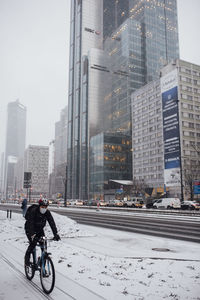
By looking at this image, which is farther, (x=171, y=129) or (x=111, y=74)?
A: (x=111, y=74)

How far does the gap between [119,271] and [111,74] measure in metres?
134

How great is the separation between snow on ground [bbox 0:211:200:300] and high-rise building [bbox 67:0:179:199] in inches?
3983

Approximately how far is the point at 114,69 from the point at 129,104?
24.1 metres

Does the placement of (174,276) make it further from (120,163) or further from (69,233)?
(120,163)

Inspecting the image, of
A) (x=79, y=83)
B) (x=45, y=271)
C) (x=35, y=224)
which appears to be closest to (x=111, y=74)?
(x=79, y=83)

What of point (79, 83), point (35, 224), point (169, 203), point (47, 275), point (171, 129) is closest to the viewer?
point (47, 275)

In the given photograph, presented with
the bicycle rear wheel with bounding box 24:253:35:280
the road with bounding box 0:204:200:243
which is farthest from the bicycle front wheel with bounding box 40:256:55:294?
the road with bounding box 0:204:200:243

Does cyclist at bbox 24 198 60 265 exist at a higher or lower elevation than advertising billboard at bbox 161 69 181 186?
lower

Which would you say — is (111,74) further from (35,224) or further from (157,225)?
(35,224)

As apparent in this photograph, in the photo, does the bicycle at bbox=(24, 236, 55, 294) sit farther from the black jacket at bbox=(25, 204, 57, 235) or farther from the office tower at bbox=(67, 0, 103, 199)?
the office tower at bbox=(67, 0, 103, 199)

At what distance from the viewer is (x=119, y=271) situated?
22.0ft

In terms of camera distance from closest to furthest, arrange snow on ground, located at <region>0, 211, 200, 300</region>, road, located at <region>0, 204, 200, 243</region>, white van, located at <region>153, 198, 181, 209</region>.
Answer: snow on ground, located at <region>0, 211, 200, 300</region>
road, located at <region>0, 204, 200, 243</region>
white van, located at <region>153, 198, 181, 209</region>

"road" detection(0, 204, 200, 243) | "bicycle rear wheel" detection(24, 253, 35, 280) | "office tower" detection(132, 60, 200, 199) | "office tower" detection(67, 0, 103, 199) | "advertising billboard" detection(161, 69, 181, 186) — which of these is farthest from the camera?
"office tower" detection(67, 0, 103, 199)

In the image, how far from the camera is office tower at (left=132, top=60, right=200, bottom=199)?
80062mm
